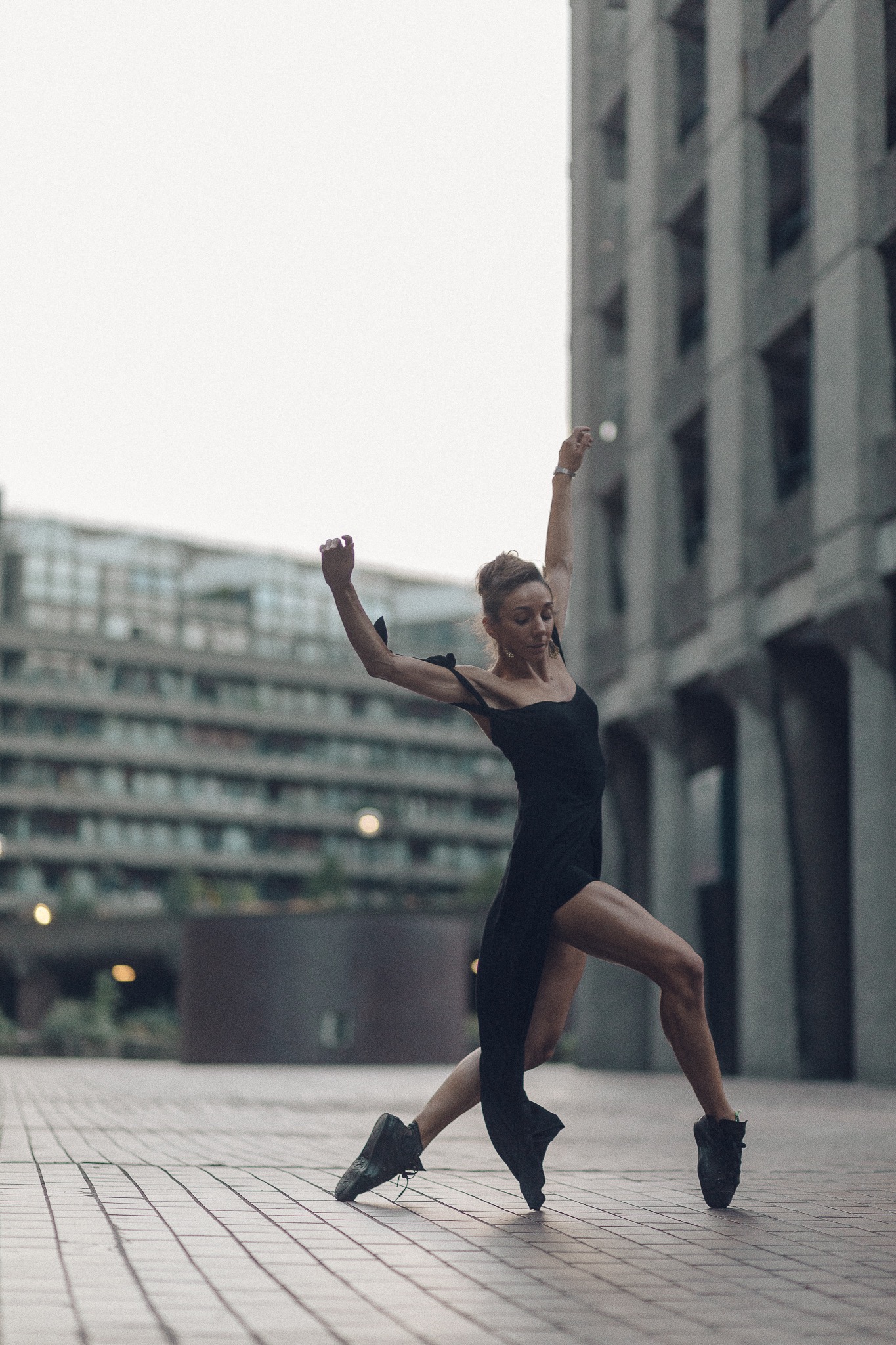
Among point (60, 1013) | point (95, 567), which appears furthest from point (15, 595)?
point (60, 1013)

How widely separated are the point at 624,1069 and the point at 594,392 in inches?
457

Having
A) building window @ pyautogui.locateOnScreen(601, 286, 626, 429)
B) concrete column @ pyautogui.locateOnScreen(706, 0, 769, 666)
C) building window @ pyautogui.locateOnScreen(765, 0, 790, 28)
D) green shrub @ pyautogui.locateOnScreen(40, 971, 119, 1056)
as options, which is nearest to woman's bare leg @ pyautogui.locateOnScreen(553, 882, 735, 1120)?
concrete column @ pyautogui.locateOnScreen(706, 0, 769, 666)

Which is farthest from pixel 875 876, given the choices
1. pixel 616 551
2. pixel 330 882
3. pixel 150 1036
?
pixel 330 882

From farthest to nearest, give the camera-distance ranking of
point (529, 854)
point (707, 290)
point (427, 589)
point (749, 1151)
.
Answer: point (427, 589), point (707, 290), point (749, 1151), point (529, 854)

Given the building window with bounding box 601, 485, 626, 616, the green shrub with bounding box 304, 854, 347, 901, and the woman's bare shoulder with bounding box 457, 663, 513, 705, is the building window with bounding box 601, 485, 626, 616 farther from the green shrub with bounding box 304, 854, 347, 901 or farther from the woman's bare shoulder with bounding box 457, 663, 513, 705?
the green shrub with bounding box 304, 854, 347, 901

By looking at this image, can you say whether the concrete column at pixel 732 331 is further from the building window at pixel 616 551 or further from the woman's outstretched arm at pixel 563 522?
the woman's outstretched arm at pixel 563 522

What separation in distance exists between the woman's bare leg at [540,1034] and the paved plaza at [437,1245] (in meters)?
0.33

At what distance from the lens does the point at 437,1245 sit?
17.0 ft

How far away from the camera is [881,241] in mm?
20594

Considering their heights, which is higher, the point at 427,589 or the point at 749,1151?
the point at 427,589

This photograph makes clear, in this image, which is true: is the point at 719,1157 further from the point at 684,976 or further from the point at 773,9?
the point at 773,9

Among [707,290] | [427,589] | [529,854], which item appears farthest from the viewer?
[427,589]

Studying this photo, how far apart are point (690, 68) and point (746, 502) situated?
332 inches

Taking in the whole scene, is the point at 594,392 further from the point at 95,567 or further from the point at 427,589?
the point at 427,589
